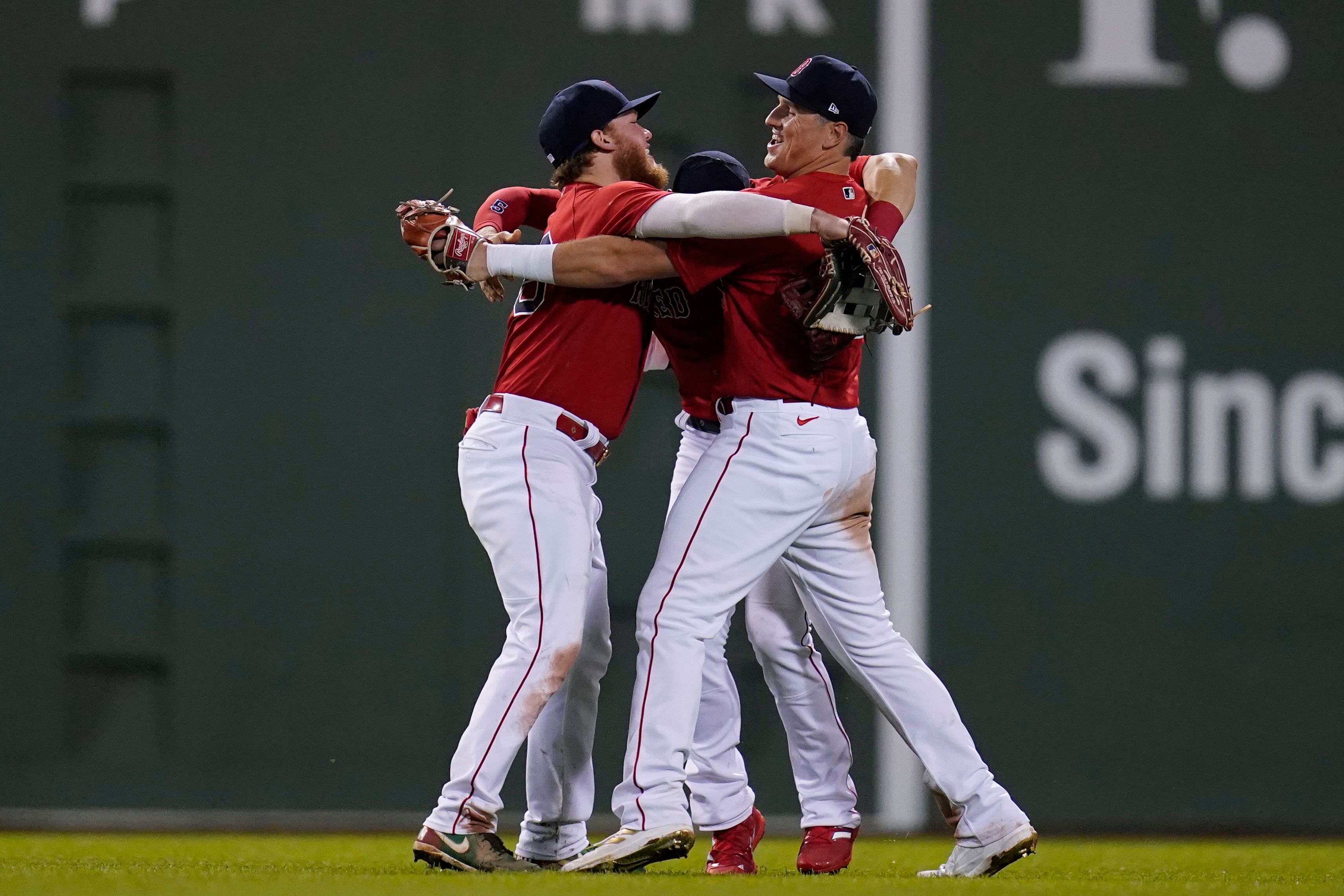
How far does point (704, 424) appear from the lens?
3.66m

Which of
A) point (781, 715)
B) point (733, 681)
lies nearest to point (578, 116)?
point (733, 681)

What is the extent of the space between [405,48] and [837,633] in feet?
7.32

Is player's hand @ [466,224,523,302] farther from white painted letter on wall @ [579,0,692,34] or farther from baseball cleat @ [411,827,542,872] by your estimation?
white painted letter on wall @ [579,0,692,34]

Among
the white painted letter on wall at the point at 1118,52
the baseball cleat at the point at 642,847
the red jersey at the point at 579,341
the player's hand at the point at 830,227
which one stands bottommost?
the baseball cleat at the point at 642,847

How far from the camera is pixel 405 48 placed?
4852mm

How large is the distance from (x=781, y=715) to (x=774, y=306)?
0.89 metres

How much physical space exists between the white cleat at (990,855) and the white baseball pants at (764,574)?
0.02 m

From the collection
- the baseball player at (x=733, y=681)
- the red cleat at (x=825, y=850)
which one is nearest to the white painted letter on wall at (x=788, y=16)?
the baseball player at (x=733, y=681)

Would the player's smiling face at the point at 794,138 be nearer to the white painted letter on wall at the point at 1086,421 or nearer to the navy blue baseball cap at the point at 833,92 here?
the navy blue baseball cap at the point at 833,92

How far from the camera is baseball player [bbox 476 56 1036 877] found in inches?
130

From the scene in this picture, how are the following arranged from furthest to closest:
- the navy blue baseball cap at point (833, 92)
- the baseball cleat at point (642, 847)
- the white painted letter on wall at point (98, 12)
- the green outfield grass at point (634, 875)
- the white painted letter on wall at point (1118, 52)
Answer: the white painted letter on wall at point (1118, 52)
the white painted letter on wall at point (98, 12)
the navy blue baseball cap at point (833, 92)
the baseball cleat at point (642, 847)
the green outfield grass at point (634, 875)

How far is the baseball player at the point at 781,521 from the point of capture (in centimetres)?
331

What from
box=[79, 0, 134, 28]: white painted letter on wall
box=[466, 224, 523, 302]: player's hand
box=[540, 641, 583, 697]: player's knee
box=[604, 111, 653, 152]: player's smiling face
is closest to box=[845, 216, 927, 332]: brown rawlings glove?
box=[604, 111, 653, 152]: player's smiling face

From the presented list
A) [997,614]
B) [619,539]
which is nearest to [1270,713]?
[997,614]
